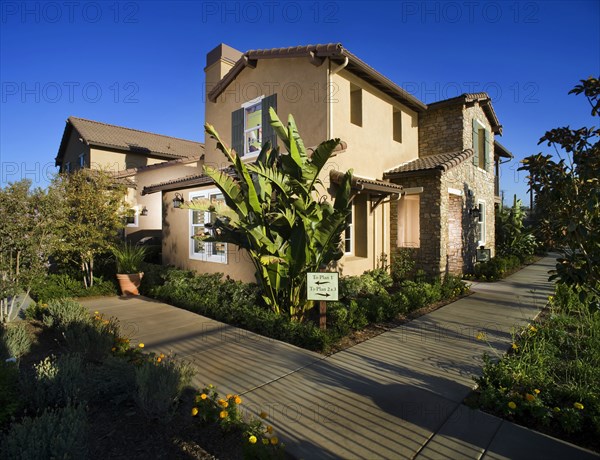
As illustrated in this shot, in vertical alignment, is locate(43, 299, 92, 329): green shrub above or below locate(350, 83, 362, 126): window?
below

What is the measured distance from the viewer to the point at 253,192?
239 inches

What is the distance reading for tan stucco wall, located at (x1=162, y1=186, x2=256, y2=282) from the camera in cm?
923

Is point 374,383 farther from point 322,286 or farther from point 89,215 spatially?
point 89,215

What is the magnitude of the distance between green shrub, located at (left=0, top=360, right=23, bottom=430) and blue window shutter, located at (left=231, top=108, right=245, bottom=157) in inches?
344

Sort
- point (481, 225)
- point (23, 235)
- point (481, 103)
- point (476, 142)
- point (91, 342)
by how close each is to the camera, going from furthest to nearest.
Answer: point (481, 225), point (481, 103), point (476, 142), point (23, 235), point (91, 342)

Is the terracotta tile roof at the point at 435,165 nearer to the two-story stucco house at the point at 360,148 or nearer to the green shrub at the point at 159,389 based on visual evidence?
the two-story stucco house at the point at 360,148

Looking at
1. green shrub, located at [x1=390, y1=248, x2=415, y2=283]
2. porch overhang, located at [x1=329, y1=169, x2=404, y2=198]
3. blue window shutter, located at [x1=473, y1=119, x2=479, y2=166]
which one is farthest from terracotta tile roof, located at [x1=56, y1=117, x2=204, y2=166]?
blue window shutter, located at [x1=473, y1=119, x2=479, y2=166]

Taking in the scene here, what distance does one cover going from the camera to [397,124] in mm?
12344

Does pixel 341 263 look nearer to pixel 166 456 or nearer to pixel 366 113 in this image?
pixel 366 113

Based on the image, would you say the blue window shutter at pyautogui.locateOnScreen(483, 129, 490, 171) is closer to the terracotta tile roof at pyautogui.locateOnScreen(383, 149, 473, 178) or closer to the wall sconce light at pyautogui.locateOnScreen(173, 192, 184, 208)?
the terracotta tile roof at pyautogui.locateOnScreen(383, 149, 473, 178)

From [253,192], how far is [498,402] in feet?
15.2

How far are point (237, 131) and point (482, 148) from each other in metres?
10.7

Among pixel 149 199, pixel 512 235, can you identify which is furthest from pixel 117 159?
pixel 512 235

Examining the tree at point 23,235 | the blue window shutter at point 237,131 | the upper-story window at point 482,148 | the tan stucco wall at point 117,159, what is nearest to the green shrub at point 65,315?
the tree at point 23,235
